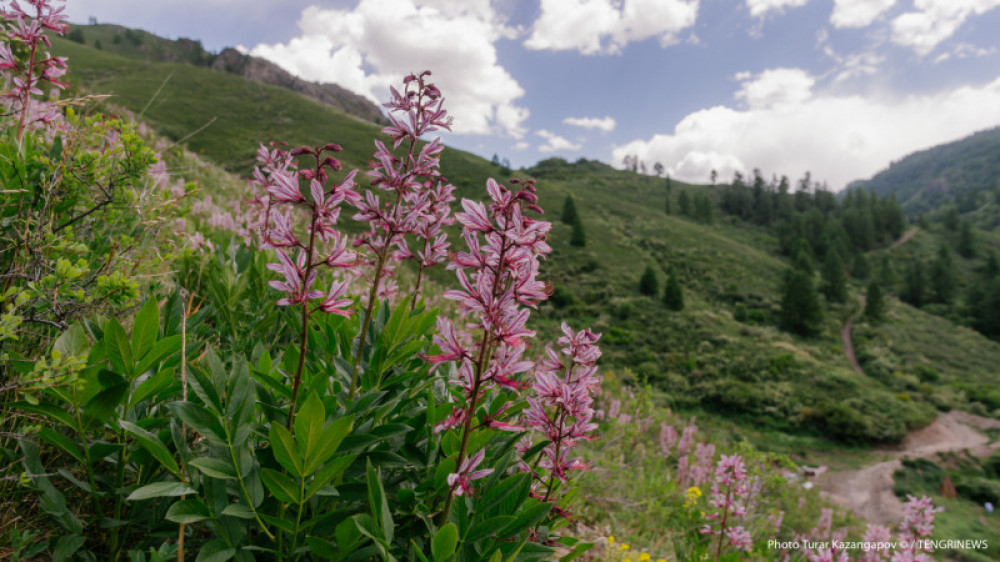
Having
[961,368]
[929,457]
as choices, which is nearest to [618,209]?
[961,368]

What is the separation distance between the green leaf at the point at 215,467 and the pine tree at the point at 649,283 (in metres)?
53.8

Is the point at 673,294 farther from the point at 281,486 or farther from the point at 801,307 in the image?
the point at 281,486

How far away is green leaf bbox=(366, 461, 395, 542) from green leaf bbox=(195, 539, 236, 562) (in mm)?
571

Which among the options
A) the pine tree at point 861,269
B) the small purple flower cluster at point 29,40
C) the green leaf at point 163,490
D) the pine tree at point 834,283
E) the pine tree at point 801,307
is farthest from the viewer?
the pine tree at point 861,269

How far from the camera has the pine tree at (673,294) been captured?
5066 cm

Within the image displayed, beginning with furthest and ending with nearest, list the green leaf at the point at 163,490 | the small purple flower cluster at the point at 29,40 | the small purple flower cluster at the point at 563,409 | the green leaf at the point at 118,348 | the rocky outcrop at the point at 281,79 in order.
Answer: the rocky outcrop at the point at 281,79 < the small purple flower cluster at the point at 29,40 < the small purple flower cluster at the point at 563,409 < the green leaf at the point at 118,348 < the green leaf at the point at 163,490

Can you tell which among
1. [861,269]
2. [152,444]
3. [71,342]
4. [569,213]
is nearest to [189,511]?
[152,444]

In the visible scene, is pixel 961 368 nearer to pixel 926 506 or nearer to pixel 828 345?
pixel 828 345

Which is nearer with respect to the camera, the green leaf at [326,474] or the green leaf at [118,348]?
the green leaf at [326,474]

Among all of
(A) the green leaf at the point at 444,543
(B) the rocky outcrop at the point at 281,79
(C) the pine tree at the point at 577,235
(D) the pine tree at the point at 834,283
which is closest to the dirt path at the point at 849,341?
(D) the pine tree at the point at 834,283

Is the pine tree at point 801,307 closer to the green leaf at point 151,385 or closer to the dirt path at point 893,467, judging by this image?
the dirt path at point 893,467

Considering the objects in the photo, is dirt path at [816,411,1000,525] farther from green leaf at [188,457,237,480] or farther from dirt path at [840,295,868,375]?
green leaf at [188,457,237,480]

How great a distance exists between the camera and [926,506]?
18.9 ft

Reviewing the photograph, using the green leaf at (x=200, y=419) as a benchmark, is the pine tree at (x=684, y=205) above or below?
above
